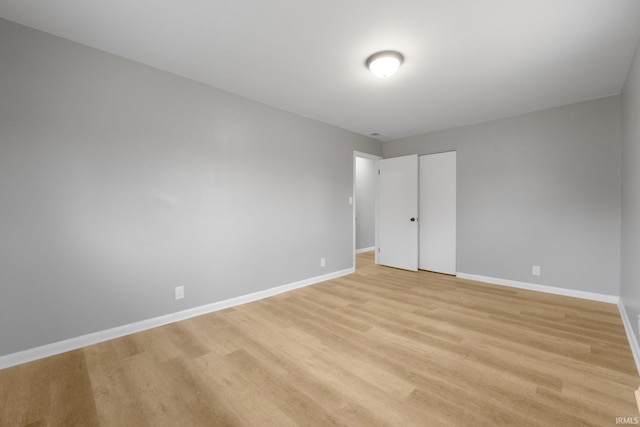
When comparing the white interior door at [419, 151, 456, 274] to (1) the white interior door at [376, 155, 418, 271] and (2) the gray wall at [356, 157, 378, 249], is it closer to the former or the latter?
(1) the white interior door at [376, 155, 418, 271]

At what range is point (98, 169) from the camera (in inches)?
89.7

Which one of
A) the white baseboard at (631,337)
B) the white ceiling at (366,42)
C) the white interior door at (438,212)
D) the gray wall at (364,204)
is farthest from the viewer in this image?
the gray wall at (364,204)

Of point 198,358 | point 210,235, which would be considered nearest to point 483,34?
point 210,235

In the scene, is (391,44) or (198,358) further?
(391,44)

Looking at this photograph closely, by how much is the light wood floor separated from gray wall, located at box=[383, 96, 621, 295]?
2.39 ft

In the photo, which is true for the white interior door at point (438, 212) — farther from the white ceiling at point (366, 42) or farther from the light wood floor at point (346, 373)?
the light wood floor at point (346, 373)

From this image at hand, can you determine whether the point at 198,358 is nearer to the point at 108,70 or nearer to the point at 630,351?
the point at 108,70

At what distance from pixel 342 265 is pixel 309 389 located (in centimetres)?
293

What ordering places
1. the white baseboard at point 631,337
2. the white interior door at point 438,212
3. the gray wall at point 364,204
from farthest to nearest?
the gray wall at point 364,204 → the white interior door at point 438,212 → the white baseboard at point 631,337

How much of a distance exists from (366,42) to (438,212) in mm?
3329

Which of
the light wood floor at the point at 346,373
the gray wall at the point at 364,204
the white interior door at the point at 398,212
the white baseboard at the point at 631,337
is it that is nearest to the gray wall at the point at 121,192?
the light wood floor at the point at 346,373

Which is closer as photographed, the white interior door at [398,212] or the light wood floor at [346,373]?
the light wood floor at [346,373]

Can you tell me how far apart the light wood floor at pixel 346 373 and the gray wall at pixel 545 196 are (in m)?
0.73

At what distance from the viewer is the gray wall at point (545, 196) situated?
320cm
